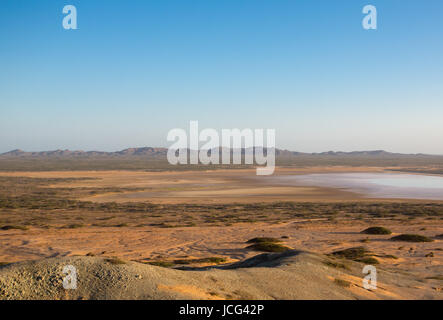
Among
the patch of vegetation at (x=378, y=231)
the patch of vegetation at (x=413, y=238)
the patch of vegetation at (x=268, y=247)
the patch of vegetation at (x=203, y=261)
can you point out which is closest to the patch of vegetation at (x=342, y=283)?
the patch of vegetation at (x=203, y=261)

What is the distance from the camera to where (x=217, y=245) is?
22500mm

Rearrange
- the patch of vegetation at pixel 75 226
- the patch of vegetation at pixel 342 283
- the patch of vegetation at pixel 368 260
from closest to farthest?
the patch of vegetation at pixel 342 283
the patch of vegetation at pixel 368 260
the patch of vegetation at pixel 75 226

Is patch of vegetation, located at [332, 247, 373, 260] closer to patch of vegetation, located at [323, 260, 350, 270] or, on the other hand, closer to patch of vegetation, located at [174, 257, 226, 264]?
patch of vegetation, located at [323, 260, 350, 270]

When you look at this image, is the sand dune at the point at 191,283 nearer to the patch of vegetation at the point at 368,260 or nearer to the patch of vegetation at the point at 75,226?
the patch of vegetation at the point at 368,260

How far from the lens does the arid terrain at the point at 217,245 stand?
9641 mm

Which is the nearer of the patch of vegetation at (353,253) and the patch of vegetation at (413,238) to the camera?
the patch of vegetation at (353,253)

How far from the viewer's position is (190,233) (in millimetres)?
26453

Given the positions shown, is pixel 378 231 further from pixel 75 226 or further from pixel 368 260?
pixel 75 226

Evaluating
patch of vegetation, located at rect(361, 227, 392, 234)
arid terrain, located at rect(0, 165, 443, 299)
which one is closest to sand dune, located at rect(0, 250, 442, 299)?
arid terrain, located at rect(0, 165, 443, 299)

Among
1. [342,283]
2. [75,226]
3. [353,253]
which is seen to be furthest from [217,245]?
[75,226]

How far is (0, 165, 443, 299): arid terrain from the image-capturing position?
9.64m
